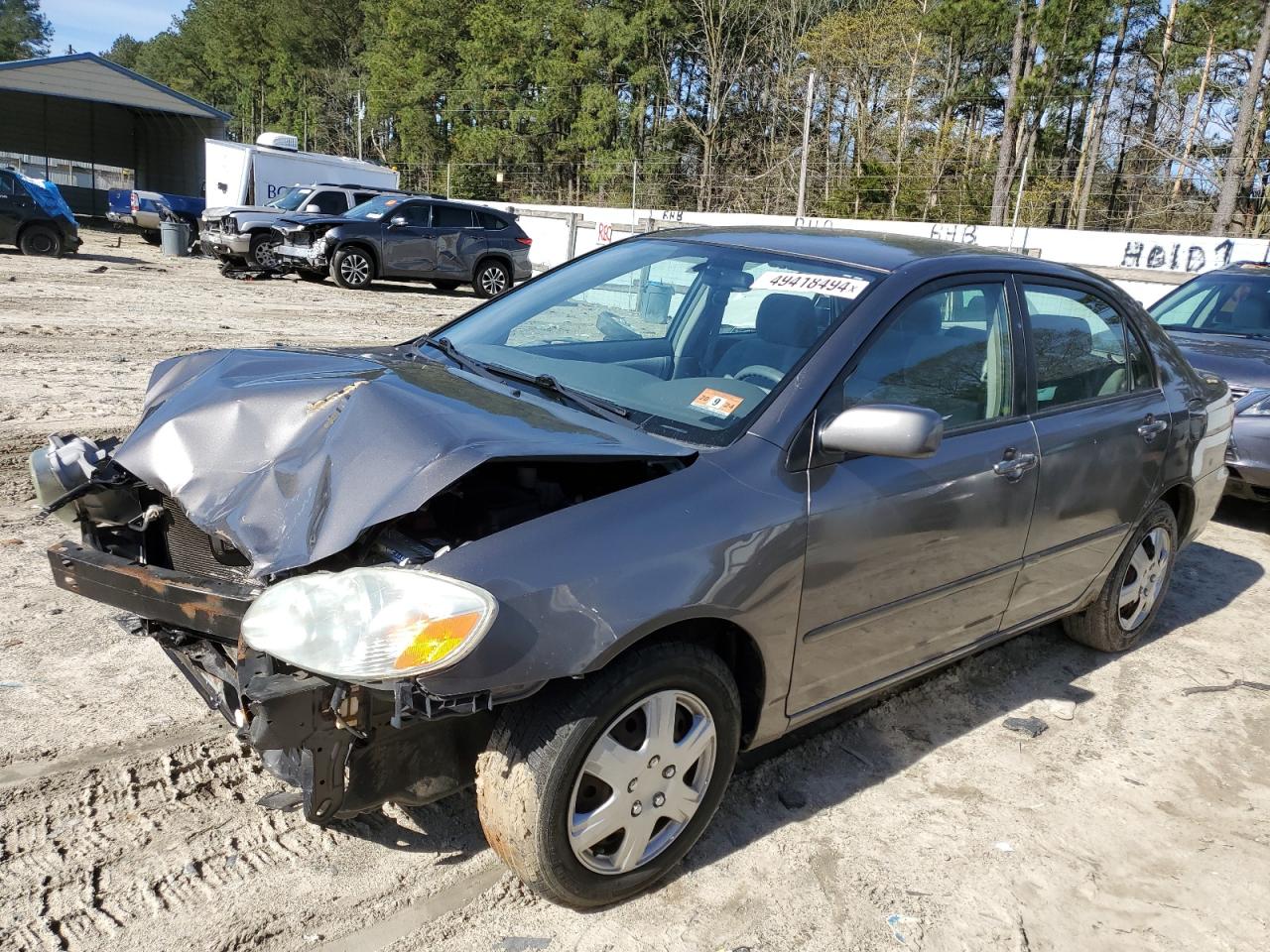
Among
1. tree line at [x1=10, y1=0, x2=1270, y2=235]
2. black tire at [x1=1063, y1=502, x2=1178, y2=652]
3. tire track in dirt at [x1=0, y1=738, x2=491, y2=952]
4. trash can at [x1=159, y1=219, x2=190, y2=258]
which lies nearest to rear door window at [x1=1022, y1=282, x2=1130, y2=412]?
black tire at [x1=1063, y1=502, x2=1178, y2=652]

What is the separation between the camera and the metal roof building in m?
33.1

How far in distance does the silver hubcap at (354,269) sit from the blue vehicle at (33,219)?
609 centimetres

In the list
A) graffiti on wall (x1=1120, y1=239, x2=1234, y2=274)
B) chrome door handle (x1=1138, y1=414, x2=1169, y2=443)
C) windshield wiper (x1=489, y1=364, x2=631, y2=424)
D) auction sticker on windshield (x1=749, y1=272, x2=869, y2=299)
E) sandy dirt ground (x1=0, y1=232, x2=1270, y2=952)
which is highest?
graffiti on wall (x1=1120, y1=239, x2=1234, y2=274)

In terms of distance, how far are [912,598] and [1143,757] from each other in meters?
1.32

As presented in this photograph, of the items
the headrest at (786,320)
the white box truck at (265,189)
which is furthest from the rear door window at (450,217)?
the headrest at (786,320)

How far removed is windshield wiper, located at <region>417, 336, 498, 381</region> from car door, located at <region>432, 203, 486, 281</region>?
1564 centimetres

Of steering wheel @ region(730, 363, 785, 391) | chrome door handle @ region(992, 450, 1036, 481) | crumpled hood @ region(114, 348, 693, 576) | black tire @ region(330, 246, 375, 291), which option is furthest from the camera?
black tire @ region(330, 246, 375, 291)

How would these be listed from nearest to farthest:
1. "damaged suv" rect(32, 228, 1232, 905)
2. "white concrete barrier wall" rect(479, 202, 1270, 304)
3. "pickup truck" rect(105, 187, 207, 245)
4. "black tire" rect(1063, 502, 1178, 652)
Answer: "damaged suv" rect(32, 228, 1232, 905) → "black tire" rect(1063, 502, 1178, 652) → "white concrete barrier wall" rect(479, 202, 1270, 304) → "pickup truck" rect(105, 187, 207, 245)

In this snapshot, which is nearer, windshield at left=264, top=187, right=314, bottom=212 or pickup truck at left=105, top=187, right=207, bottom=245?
windshield at left=264, top=187, right=314, bottom=212

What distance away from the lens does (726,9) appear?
44.2 meters

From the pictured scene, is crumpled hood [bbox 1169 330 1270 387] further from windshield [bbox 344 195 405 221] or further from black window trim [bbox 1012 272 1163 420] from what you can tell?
windshield [bbox 344 195 405 221]

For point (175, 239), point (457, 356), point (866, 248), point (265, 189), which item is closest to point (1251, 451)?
point (866, 248)

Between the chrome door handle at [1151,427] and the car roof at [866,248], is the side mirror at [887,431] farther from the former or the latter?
the chrome door handle at [1151,427]

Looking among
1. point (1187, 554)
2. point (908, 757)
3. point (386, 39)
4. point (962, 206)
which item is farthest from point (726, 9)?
point (908, 757)
